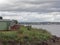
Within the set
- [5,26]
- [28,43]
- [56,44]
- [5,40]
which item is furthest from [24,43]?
[5,26]

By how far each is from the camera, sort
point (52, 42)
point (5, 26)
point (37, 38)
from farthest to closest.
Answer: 1. point (5, 26)
2. point (52, 42)
3. point (37, 38)

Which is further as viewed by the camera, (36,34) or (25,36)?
(36,34)

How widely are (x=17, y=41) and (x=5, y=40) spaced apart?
3.92 feet

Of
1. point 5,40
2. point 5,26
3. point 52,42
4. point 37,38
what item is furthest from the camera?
point 5,26

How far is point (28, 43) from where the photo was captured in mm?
22594

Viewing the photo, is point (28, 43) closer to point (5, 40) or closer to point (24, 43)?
point (24, 43)

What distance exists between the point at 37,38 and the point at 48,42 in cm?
144

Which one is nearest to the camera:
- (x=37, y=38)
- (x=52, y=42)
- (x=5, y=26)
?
(x=37, y=38)

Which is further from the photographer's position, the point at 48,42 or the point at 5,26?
the point at 5,26

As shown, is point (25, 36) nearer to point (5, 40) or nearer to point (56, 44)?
point (5, 40)

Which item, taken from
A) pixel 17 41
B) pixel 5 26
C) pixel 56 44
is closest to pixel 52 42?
pixel 56 44

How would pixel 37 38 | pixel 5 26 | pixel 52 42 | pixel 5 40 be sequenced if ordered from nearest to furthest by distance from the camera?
1. pixel 5 40
2. pixel 37 38
3. pixel 52 42
4. pixel 5 26

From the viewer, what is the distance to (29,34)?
2459 cm

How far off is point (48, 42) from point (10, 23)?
15.6 meters
